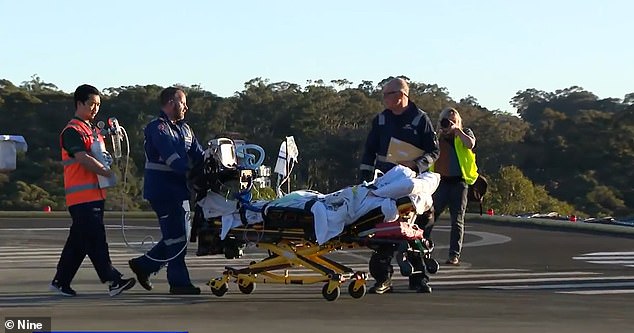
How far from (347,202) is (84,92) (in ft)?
8.67

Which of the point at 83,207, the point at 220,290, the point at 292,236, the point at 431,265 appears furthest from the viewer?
the point at 431,265

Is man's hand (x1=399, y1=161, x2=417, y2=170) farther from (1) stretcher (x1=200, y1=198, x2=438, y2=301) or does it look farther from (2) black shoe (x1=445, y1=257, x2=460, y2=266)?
(2) black shoe (x1=445, y1=257, x2=460, y2=266)

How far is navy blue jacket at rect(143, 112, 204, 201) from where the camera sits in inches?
409

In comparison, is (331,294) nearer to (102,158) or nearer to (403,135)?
(403,135)

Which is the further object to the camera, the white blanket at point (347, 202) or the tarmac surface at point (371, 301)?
the white blanket at point (347, 202)

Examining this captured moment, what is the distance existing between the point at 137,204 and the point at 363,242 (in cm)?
3746

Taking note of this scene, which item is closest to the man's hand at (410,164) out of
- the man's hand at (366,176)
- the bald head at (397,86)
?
the man's hand at (366,176)

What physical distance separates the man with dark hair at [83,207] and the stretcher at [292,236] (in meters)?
0.86

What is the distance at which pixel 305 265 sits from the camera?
10266 millimetres

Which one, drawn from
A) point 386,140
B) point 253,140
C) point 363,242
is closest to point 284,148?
point 386,140

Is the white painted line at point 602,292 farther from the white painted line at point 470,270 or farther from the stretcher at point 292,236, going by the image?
the white painted line at point 470,270

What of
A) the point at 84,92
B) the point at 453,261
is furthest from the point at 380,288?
the point at 453,261

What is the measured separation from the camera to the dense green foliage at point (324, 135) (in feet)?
170

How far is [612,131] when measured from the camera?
59.8 meters
